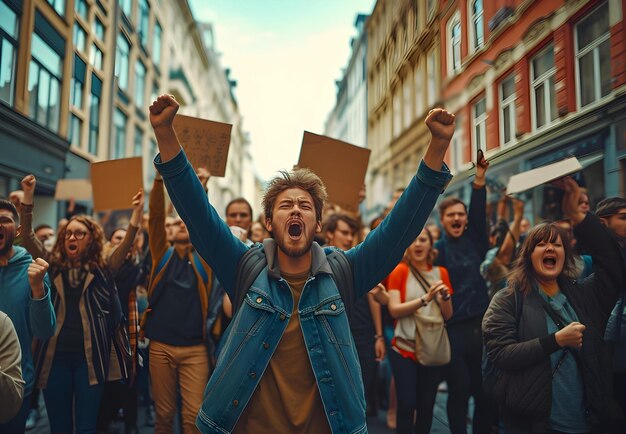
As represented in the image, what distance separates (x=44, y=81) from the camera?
12.3 ft

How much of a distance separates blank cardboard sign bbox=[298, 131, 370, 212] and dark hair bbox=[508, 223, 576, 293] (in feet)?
5.15

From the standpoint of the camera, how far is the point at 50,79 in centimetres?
372

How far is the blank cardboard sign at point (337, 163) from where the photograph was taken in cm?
407

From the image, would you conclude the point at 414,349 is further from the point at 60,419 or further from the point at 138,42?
the point at 138,42

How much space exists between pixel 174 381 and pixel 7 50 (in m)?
2.42

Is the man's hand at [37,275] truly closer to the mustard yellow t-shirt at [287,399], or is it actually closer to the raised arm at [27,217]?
the raised arm at [27,217]

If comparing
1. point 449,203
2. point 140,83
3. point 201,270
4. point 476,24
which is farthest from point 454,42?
point 140,83

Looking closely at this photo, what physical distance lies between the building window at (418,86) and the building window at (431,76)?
5cm

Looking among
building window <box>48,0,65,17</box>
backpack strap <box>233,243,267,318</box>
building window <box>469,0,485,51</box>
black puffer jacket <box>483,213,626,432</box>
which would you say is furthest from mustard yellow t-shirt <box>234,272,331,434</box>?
building window <box>48,0,65,17</box>

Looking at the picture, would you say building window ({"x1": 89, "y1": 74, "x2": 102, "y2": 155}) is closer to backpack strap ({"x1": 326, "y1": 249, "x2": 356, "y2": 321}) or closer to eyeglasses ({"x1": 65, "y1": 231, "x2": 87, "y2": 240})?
eyeglasses ({"x1": 65, "y1": 231, "x2": 87, "y2": 240})

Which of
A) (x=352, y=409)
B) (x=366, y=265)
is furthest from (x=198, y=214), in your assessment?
(x=352, y=409)

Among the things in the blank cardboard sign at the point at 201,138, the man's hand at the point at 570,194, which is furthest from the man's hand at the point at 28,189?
the man's hand at the point at 570,194

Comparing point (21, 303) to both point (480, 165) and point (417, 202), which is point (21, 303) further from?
point (480, 165)

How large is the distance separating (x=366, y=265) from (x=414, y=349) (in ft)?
5.99
